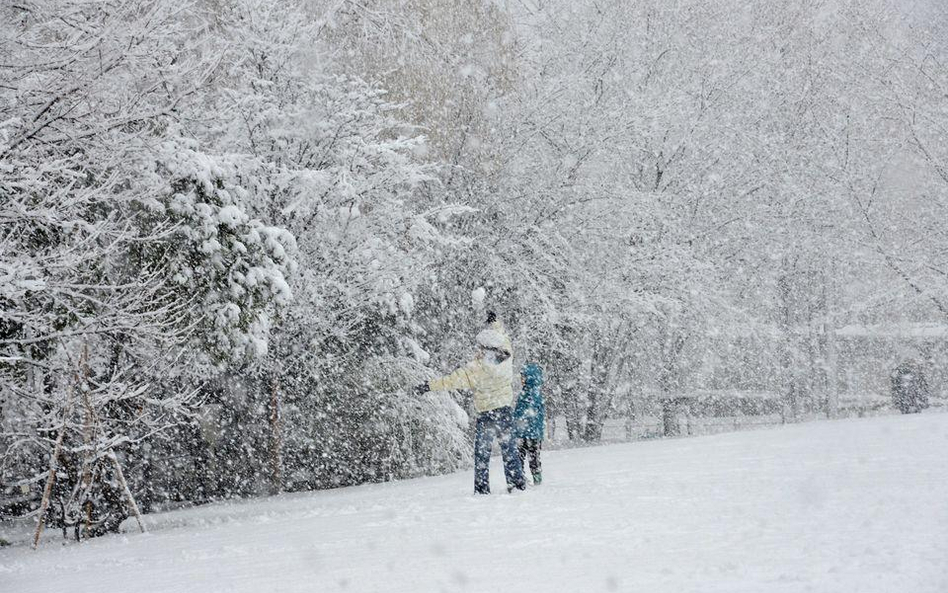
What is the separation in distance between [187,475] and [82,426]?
5699 millimetres

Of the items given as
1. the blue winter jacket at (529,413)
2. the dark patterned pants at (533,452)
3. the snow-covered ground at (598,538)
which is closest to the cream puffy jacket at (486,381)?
the blue winter jacket at (529,413)

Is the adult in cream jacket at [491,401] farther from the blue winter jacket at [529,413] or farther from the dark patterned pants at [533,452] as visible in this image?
the dark patterned pants at [533,452]

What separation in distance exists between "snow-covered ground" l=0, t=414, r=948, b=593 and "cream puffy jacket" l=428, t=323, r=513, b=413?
3.32ft

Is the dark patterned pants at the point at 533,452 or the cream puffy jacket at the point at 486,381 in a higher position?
the cream puffy jacket at the point at 486,381

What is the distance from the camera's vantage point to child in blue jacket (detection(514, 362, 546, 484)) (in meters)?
10.7

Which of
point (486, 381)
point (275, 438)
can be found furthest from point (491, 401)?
point (275, 438)

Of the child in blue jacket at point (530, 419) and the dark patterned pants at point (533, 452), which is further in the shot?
the dark patterned pants at point (533, 452)

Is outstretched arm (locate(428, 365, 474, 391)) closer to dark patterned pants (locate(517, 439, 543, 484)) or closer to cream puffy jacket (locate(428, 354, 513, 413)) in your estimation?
cream puffy jacket (locate(428, 354, 513, 413))

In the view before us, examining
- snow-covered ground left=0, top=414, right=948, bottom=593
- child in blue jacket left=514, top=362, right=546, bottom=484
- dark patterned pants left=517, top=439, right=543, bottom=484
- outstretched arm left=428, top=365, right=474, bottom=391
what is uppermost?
outstretched arm left=428, top=365, right=474, bottom=391

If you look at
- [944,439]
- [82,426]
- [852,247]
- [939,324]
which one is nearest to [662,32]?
[852,247]

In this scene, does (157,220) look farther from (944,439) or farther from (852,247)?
(852,247)

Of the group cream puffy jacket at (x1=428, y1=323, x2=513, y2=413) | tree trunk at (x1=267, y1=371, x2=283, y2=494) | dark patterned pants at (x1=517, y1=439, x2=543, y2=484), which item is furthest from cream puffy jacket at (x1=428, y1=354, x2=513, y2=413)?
tree trunk at (x1=267, y1=371, x2=283, y2=494)

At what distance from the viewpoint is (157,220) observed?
1117cm

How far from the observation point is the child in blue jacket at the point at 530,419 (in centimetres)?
1068
